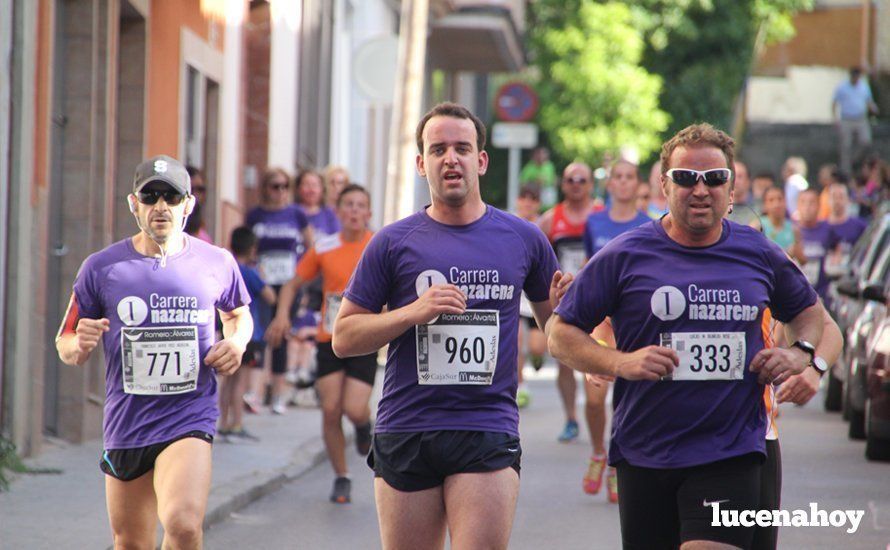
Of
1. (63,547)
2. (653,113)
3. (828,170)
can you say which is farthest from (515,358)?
(653,113)

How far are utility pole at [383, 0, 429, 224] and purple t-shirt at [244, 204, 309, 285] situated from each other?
6.29 metres

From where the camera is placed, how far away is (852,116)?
3425 cm

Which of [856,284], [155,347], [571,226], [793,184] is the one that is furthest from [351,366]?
[793,184]

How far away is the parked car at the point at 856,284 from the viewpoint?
16234 mm

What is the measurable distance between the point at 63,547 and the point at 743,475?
4.00 m

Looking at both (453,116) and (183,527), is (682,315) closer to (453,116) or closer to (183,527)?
(453,116)

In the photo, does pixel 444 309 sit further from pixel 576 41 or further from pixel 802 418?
pixel 576 41

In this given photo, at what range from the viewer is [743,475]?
19.9 ft

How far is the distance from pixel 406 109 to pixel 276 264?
6.84m

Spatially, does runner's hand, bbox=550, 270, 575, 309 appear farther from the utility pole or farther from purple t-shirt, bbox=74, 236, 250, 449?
the utility pole

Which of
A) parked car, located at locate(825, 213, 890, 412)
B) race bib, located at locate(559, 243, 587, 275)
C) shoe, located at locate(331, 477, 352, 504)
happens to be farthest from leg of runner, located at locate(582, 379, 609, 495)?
parked car, located at locate(825, 213, 890, 412)

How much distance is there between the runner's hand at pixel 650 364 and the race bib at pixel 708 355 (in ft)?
0.25

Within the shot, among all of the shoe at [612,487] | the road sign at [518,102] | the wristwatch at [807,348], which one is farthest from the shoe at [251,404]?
the road sign at [518,102]

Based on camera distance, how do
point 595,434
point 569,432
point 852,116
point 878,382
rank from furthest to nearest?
point 852,116
point 569,432
point 878,382
point 595,434
